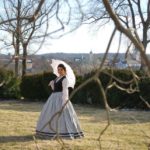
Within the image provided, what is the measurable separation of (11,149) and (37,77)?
1154 cm

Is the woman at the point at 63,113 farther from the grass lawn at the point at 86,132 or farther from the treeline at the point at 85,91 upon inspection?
the treeline at the point at 85,91

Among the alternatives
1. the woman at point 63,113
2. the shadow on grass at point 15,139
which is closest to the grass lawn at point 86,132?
the shadow on grass at point 15,139

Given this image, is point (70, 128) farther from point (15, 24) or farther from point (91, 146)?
point (15, 24)

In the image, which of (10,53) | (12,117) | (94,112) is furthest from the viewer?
(94,112)

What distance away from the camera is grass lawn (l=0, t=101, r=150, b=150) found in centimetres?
916

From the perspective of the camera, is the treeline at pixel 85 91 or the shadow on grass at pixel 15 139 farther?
the treeline at pixel 85 91

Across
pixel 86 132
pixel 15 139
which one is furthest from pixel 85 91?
pixel 15 139

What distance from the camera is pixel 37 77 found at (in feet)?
67.0

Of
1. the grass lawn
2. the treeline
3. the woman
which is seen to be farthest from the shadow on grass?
the treeline

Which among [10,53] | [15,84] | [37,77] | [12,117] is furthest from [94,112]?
[10,53]

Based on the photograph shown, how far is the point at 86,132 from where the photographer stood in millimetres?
10984

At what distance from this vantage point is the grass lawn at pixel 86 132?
9164 mm

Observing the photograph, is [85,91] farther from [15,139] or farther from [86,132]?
[15,139]

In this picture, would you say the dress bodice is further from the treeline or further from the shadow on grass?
the treeline
